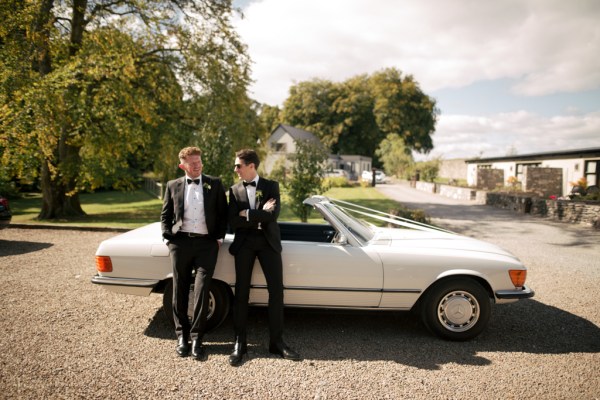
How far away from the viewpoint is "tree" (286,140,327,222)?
38.0 ft

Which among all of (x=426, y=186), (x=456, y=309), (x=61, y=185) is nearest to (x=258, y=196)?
(x=456, y=309)

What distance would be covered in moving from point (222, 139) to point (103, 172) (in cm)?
421

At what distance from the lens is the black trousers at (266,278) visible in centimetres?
359

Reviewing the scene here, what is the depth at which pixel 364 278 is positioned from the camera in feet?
12.5

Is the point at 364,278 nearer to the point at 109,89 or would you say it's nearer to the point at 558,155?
the point at 109,89

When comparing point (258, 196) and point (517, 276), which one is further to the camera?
point (517, 276)

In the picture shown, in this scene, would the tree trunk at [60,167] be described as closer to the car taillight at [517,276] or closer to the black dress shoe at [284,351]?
the black dress shoe at [284,351]

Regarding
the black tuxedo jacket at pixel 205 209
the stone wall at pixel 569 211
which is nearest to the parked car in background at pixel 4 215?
the black tuxedo jacket at pixel 205 209

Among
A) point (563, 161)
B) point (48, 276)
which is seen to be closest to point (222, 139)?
point (48, 276)

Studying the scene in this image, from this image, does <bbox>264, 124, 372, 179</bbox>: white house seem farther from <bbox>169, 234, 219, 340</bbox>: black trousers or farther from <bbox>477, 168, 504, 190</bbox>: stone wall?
<bbox>169, 234, 219, 340</bbox>: black trousers

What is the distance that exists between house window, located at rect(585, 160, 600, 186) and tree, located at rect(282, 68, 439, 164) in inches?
1665

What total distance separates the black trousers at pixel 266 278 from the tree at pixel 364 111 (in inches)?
2318

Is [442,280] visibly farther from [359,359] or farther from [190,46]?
[190,46]

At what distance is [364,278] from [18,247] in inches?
320
